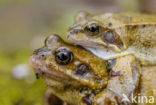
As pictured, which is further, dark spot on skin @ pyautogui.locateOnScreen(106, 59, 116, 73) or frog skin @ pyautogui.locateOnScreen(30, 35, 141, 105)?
dark spot on skin @ pyautogui.locateOnScreen(106, 59, 116, 73)

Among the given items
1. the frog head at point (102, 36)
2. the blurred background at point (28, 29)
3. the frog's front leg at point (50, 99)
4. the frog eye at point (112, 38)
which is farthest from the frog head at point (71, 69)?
the blurred background at point (28, 29)

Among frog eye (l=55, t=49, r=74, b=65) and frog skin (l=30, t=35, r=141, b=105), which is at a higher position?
frog eye (l=55, t=49, r=74, b=65)

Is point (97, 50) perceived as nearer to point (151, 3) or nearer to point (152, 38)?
point (152, 38)

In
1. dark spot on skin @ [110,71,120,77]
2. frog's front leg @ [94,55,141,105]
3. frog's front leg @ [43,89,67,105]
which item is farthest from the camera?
frog's front leg @ [43,89,67,105]

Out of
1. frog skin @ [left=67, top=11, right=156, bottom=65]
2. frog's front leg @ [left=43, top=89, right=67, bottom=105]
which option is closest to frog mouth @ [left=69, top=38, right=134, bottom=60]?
frog skin @ [left=67, top=11, right=156, bottom=65]

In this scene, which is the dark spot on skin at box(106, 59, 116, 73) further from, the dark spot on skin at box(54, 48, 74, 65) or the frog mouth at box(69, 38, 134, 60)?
the dark spot on skin at box(54, 48, 74, 65)

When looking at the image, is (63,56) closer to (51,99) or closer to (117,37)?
(117,37)

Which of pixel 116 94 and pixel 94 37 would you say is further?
pixel 94 37

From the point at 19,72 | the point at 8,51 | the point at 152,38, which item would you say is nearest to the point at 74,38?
the point at 152,38
